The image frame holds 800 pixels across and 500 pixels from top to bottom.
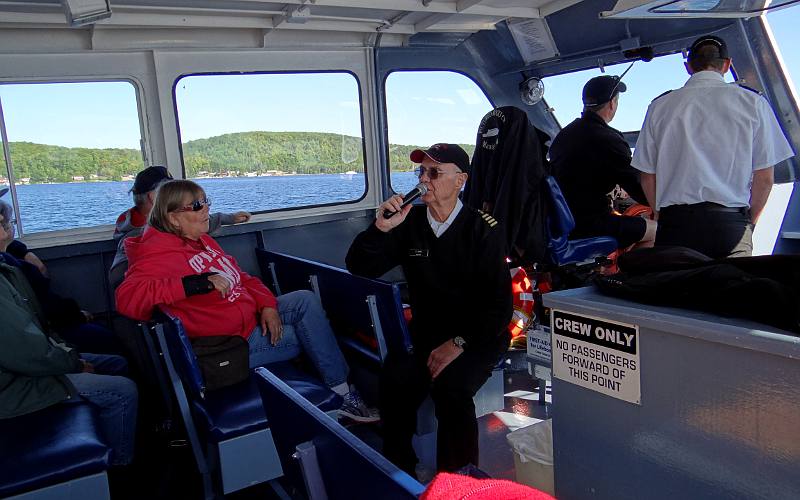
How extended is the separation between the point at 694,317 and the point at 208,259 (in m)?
2.48

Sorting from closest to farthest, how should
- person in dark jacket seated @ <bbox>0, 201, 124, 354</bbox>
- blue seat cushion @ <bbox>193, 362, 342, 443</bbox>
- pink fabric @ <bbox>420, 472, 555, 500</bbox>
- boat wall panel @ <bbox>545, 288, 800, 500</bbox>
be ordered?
1. pink fabric @ <bbox>420, 472, 555, 500</bbox>
2. boat wall panel @ <bbox>545, 288, 800, 500</bbox>
3. blue seat cushion @ <bbox>193, 362, 342, 443</bbox>
4. person in dark jacket seated @ <bbox>0, 201, 124, 354</bbox>

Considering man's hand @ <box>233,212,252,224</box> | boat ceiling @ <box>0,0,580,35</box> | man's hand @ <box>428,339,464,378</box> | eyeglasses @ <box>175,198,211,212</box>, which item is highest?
boat ceiling @ <box>0,0,580,35</box>

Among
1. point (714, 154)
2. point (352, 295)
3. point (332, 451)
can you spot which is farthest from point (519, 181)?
point (332, 451)

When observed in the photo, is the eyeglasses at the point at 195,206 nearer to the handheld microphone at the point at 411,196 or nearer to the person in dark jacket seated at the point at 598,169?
the handheld microphone at the point at 411,196

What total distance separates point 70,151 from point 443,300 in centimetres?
295

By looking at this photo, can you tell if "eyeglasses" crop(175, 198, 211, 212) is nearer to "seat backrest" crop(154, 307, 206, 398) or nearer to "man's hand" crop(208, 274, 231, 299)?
"man's hand" crop(208, 274, 231, 299)

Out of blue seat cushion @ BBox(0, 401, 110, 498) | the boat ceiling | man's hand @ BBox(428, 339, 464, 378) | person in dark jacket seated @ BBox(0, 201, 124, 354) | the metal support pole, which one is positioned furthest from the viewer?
the metal support pole

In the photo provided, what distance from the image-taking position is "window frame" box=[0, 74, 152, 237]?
371cm

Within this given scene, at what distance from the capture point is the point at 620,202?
436 centimetres

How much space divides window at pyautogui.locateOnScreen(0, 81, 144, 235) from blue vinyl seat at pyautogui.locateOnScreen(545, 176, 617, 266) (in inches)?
116

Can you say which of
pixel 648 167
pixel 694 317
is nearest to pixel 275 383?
pixel 694 317

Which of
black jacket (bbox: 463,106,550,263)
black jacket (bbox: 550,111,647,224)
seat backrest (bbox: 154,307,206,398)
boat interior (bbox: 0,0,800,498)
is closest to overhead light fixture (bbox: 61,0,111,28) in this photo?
boat interior (bbox: 0,0,800,498)

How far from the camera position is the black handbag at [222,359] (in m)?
2.58

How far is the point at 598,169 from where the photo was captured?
3.32 metres
